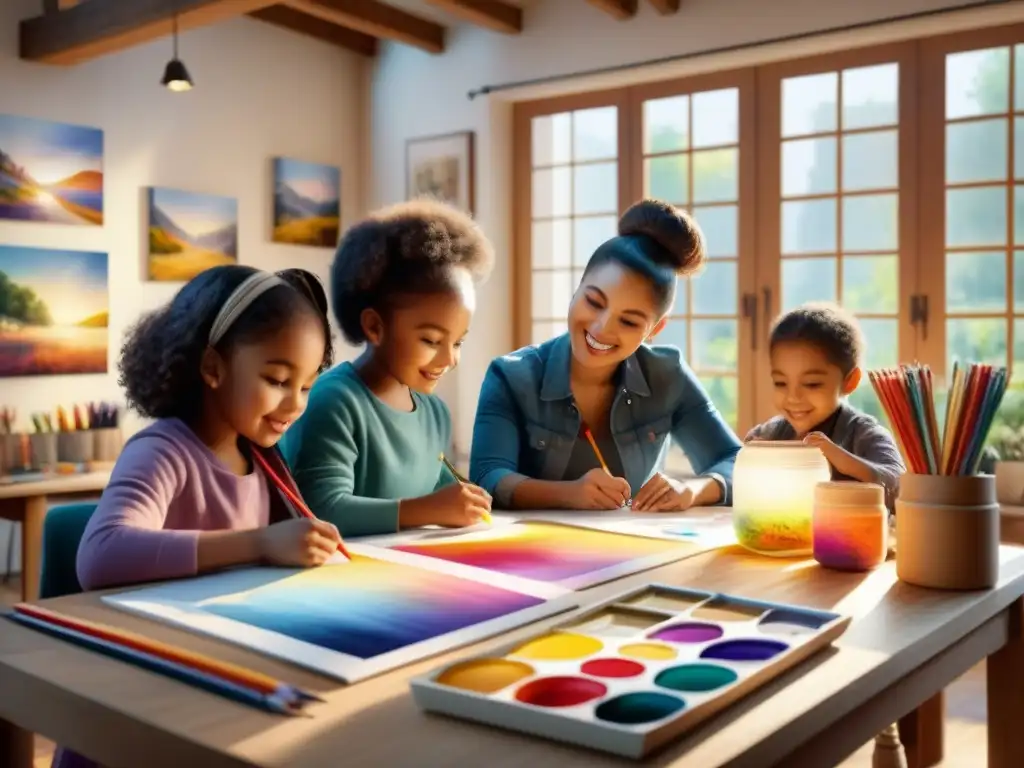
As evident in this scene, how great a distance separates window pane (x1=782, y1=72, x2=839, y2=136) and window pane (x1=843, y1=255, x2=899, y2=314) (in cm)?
57

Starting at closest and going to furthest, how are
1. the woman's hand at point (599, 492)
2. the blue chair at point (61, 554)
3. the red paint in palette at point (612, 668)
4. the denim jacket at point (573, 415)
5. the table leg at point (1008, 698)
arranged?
1. the red paint in palette at point (612, 668)
2. the table leg at point (1008, 698)
3. the blue chair at point (61, 554)
4. the woman's hand at point (599, 492)
5. the denim jacket at point (573, 415)

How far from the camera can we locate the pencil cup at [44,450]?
3.76 meters

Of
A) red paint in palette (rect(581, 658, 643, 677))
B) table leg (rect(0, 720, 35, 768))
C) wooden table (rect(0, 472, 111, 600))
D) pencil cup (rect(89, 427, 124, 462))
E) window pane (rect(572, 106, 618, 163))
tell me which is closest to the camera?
red paint in palette (rect(581, 658, 643, 677))

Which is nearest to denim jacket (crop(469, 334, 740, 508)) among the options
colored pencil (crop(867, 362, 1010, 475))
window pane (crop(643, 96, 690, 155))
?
colored pencil (crop(867, 362, 1010, 475))

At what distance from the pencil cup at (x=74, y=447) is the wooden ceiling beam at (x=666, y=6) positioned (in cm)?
290

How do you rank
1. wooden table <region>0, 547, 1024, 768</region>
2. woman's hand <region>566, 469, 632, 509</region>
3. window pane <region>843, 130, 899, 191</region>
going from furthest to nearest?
window pane <region>843, 130, 899, 191</region>, woman's hand <region>566, 469, 632, 509</region>, wooden table <region>0, 547, 1024, 768</region>

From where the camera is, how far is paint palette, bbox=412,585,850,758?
0.63 metres

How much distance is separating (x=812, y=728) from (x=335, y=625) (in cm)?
39

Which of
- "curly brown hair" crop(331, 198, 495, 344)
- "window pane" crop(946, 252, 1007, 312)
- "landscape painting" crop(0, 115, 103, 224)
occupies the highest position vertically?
"landscape painting" crop(0, 115, 103, 224)

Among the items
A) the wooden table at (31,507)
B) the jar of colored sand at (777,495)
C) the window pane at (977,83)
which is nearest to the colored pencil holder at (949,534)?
the jar of colored sand at (777,495)

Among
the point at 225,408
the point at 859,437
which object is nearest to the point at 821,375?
the point at 859,437

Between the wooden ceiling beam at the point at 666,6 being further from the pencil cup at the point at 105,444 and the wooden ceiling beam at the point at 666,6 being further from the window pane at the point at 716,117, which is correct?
the pencil cup at the point at 105,444

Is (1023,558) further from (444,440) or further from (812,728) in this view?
(444,440)

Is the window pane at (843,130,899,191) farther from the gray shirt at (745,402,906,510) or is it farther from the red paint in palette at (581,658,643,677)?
the red paint in palette at (581,658,643,677)
